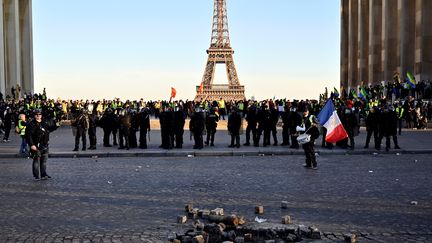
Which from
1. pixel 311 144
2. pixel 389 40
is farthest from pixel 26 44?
pixel 311 144

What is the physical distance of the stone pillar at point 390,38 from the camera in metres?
45.4

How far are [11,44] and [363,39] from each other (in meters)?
30.0

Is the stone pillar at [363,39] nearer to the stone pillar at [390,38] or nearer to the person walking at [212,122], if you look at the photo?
the stone pillar at [390,38]

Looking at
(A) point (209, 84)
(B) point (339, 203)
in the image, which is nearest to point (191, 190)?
(B) point (339, 203)

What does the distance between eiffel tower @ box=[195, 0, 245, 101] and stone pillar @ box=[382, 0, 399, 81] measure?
53.2 metres

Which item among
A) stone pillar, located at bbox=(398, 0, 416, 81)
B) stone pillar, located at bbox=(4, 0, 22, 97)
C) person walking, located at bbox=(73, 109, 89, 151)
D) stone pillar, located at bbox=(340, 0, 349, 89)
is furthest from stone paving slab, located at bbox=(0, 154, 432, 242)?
stone pillar, located at bbox=(340, 0, 349, 89)

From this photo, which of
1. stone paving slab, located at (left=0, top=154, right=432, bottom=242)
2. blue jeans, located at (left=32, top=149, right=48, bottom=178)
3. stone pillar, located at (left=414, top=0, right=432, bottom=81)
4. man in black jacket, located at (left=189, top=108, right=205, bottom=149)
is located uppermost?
stone pillar, located at (left=414, top=0, right=432, bottom=81)

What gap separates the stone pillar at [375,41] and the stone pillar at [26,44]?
30.5 m

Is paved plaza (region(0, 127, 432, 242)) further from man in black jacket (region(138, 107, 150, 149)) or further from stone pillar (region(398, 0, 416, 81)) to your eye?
stone pillar (region(398, 0, 416, 81))

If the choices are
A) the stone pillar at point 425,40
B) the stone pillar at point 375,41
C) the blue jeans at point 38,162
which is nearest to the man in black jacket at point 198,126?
the blue jeans at point 38,162

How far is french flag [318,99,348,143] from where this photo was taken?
18.6 m

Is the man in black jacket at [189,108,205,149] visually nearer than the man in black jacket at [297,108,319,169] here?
No

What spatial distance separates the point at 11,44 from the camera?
49.2 m

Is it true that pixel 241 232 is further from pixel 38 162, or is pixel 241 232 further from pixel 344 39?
pixel 344 39
